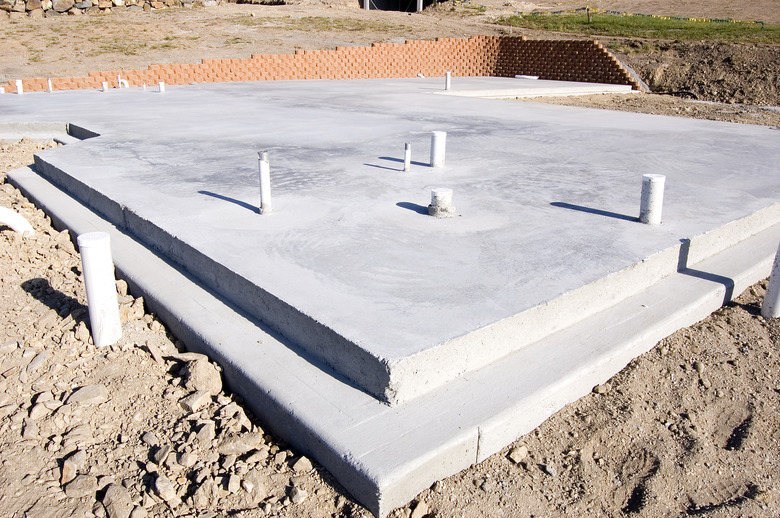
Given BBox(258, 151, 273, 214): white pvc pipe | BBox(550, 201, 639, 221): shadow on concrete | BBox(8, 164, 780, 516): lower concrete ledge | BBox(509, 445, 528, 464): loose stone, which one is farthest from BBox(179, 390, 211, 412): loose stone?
BBox(550, 201, 639, 221): shadow on concrete

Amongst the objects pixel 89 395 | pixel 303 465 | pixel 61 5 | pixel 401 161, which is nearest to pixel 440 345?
pixel 303 465

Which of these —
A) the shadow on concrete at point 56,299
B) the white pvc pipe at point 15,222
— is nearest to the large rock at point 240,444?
the shadow on concrete at point 56,299

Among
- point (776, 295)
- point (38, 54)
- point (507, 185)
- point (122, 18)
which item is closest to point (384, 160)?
point (507, 185)

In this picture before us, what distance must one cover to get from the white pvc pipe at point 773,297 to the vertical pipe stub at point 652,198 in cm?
85

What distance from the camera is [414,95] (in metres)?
15.2

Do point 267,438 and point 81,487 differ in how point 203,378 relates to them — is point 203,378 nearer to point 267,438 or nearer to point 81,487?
point 267,438

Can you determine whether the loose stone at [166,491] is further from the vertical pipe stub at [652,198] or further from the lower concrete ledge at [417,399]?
the vertical pipe stub at [652,198]

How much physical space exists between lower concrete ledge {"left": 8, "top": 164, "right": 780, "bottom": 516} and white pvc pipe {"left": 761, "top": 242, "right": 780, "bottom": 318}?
0.21 meters

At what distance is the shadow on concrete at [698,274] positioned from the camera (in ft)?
14.2

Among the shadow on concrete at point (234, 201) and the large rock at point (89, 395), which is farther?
→ the shadow on concrete at point (234, 201)

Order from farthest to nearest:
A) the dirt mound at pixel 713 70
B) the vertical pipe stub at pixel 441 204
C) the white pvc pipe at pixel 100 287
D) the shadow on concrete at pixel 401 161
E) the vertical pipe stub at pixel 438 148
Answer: the dirt mound at pixel 713 70 < the shadow on concrete at pixel 401 161 < the vertical pipe stub at pixel 438 148 < the vertical pipe stub at pixel 441 204 < the white pvc pipe at pixel 100 287

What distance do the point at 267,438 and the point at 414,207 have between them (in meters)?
2.65

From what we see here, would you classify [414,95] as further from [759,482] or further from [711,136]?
[759,482]

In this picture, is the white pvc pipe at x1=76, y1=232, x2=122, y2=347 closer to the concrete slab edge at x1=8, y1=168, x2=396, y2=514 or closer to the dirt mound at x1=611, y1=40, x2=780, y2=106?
the concrete slab edge at x1=8, y1=168, x2=396, y2=514
